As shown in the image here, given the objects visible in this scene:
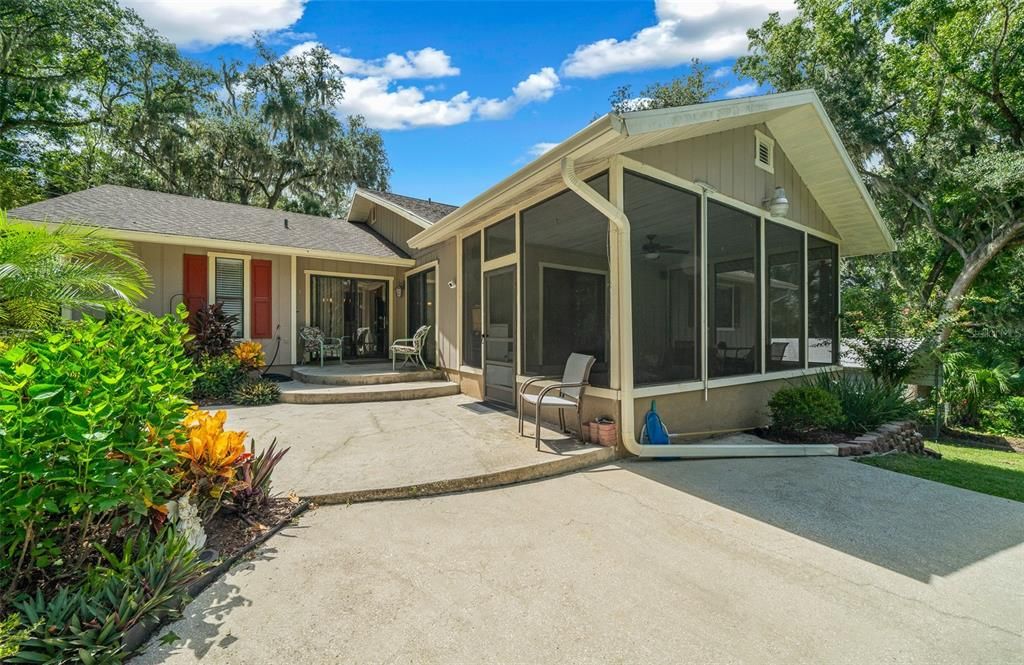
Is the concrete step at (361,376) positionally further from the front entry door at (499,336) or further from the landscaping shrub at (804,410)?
the landscaping shrub at (804,410)

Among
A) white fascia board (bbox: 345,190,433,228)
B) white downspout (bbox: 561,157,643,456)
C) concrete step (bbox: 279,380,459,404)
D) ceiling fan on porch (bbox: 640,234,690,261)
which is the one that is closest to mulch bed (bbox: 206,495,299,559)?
white downspout (bbox: 561,157,643,456)

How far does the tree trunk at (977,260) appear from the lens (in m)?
10.7

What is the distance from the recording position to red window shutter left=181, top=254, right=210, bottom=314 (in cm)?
799

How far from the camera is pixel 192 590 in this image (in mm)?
2160

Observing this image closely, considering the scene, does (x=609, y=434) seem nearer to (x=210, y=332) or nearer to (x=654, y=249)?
(x=654, y=249)

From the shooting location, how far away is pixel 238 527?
8.99 feet

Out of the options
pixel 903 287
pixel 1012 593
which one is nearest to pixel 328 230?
pixel 1012 593

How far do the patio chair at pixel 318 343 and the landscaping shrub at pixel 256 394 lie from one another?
6.29 feet

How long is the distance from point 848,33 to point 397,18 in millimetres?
13049

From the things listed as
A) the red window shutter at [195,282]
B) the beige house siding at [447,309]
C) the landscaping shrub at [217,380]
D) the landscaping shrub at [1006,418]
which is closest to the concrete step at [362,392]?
the beige house siding at [447,309]

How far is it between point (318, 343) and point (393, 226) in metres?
3.54

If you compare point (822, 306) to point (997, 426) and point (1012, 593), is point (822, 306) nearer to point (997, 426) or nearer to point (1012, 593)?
point (997, 426)

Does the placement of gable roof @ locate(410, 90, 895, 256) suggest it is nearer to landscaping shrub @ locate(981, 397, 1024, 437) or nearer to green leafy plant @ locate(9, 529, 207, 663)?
green leafy plant @ locate(9, 529, 207, 663)

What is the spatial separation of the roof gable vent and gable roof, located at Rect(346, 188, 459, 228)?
220 inches
